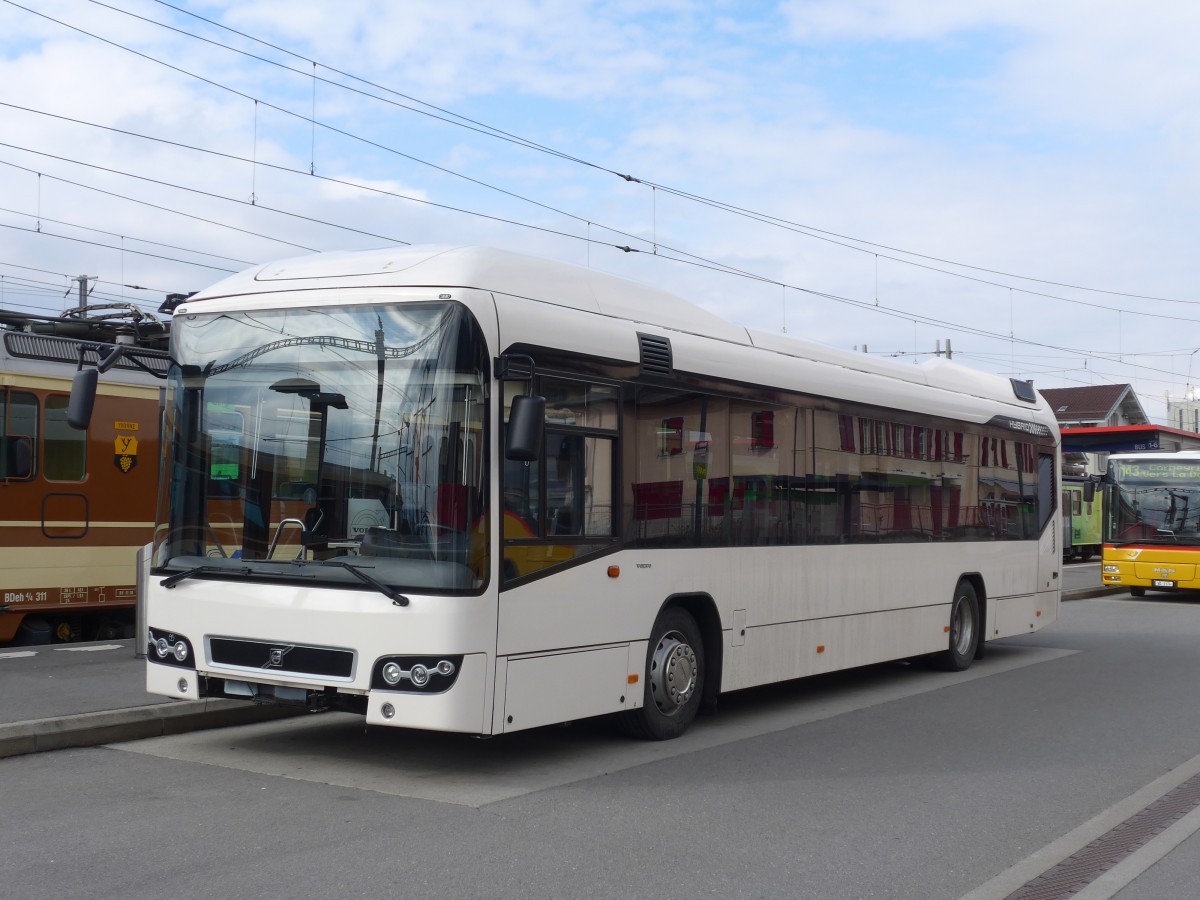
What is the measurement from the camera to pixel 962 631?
13.8 metres

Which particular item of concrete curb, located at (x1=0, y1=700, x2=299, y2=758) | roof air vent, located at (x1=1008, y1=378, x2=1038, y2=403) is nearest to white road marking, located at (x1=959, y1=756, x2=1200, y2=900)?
concrete curb, located at (x1=0, y1=700, x2=299, y2=758)

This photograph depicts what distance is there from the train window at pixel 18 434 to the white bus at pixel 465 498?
5756 millimetres

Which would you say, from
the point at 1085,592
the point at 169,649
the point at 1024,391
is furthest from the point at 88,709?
the point at 1085,592

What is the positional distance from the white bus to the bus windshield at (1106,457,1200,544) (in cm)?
1837

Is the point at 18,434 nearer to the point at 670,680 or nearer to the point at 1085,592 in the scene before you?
the point at 670,680

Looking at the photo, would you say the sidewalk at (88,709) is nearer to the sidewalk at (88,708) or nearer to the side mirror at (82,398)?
the sidewalk at (88,708)

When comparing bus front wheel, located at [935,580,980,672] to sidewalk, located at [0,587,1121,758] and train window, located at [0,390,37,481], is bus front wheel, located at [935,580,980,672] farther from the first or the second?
train window, located at [0,390,37,481]

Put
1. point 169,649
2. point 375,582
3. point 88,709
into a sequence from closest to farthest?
point 375,582
point 169,649
point 88,709

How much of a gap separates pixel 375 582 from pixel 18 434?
754 cm

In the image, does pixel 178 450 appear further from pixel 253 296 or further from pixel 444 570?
pixel 444 570

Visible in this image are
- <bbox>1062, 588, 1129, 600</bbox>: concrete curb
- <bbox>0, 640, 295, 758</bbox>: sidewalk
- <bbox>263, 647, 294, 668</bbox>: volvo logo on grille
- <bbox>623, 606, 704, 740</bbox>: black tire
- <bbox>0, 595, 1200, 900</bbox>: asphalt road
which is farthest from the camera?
<bbox>1062, 588, 1129, 600</bbox>: concrete curb

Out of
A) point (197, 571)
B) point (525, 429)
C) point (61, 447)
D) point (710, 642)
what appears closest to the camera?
point (525, 429)

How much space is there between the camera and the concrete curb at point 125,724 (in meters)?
8.02

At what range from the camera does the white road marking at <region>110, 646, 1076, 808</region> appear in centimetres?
757
